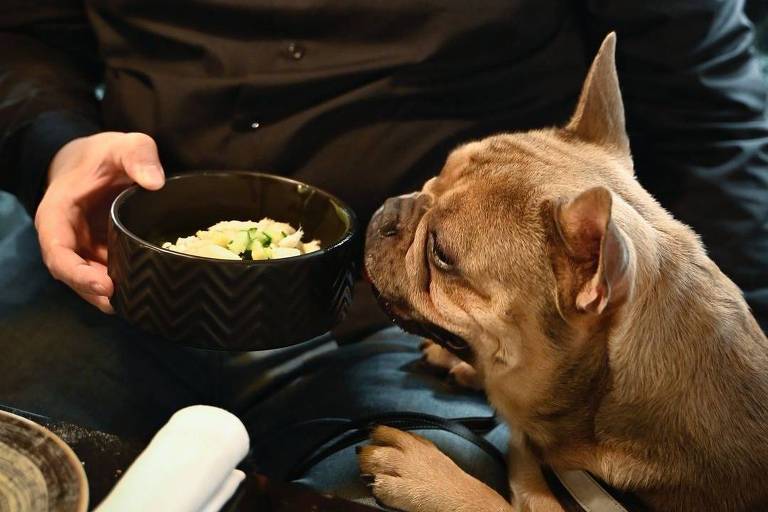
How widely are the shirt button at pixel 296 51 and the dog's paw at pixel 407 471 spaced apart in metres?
0.67

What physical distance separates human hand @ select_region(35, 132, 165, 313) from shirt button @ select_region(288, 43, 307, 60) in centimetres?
30

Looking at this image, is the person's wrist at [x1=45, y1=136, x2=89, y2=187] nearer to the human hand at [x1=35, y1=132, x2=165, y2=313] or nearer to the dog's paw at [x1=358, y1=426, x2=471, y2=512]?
the human hand at [x1=35, y1=132, x2=165, y2=313]

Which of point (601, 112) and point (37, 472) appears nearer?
point (37, 472)

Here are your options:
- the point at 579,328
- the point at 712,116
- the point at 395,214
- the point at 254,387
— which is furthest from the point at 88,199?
the point at 712,116

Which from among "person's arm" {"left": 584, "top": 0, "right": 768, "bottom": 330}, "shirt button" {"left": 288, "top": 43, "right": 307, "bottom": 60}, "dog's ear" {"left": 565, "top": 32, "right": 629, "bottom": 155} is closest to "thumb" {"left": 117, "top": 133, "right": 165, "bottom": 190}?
"shirt button" {"left": 288, "top": 43, "right": 307, "bottom": 60}

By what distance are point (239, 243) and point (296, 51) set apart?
0.43 m

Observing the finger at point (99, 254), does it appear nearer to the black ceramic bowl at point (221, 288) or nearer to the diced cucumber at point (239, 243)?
the black ceramic bowl at point (221, 288)

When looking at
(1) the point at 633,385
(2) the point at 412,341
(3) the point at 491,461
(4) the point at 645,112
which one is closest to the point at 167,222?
(2) the point at 412,341

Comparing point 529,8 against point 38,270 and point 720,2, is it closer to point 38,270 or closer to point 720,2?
point 720,2

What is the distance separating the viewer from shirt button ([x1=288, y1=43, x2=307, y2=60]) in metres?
1.33

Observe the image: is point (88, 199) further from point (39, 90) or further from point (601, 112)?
point (601, 112)

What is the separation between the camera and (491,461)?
3.75ft

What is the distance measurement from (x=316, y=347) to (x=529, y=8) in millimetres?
713

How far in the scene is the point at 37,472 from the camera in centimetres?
69
